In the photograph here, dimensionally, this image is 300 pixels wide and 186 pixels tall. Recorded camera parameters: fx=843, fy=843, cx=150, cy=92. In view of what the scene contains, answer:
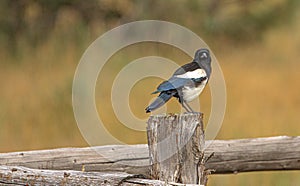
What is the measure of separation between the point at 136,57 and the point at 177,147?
5.70 meters

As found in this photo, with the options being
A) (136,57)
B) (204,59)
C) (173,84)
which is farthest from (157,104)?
(136,57)

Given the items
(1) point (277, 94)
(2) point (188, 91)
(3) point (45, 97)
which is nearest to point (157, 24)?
(1) point (277, 94)

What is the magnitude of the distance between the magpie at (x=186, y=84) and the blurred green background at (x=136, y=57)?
1.89 meters

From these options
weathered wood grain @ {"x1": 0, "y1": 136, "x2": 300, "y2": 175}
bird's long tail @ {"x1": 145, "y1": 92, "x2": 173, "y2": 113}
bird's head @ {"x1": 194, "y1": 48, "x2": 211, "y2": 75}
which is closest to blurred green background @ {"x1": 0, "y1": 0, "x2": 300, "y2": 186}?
weathered wood grain @ {"x1": 0, "y1": 136, "x2": 300, "y2": 175}

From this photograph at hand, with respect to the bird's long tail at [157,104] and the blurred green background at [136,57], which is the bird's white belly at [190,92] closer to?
the bird's long tail at [157,104]

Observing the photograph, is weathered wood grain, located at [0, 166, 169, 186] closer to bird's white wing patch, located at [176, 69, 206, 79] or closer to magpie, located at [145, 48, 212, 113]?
magpie, located at [145, 48, 212, 113]

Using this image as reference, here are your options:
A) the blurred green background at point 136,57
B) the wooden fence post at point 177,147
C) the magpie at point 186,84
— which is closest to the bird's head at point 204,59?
the magpie at point 186,84

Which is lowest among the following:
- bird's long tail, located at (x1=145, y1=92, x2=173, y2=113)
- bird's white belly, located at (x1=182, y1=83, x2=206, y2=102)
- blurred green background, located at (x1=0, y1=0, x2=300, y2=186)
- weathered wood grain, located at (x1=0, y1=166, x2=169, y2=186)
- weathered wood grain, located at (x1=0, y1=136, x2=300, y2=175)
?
weathered wood grain, located at (x1=0, y1=166, x2=169, y2=186)

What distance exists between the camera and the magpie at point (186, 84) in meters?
2.96

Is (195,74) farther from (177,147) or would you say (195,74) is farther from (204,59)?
(177,147)

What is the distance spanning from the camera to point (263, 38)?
1082 centimetres

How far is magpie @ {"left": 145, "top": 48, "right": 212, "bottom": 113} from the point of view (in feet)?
9.73

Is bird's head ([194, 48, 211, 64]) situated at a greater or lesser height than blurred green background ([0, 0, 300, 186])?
lesser

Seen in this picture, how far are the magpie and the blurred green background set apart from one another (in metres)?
1.89
